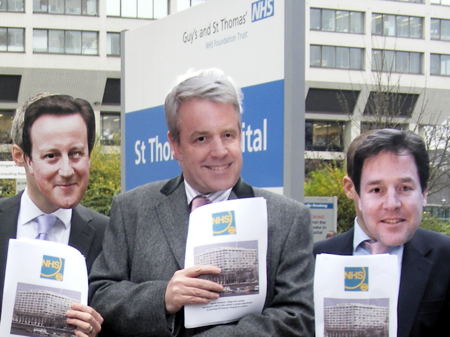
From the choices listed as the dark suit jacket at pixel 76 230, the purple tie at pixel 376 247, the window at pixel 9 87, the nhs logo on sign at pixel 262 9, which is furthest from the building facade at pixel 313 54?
the purple tie at pixel 376 247

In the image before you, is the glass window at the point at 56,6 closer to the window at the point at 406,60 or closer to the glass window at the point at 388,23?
the window at the point at 406,60

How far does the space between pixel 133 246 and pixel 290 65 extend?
208 cm

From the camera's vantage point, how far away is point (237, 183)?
2549mm

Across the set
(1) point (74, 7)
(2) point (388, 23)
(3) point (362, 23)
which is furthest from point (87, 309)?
(2) point (388, 23)

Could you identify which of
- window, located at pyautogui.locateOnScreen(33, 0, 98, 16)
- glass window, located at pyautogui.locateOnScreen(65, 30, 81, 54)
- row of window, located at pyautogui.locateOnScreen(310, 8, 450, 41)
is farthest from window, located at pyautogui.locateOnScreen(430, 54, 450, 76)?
glass window, located at pyautogui.locateOnScreen(65, 30, 81, 54)

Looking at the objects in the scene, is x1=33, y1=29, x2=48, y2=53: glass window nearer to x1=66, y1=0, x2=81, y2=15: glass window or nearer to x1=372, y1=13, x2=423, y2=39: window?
x1=66, y1=0, x2=81, y2=15: glass window

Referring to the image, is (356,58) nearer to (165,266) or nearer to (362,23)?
(362,23)

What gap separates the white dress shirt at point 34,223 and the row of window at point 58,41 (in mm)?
45713

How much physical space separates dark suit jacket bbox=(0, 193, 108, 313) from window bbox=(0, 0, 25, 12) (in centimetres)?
4664

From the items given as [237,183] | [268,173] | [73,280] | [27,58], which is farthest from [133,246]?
[27,58]

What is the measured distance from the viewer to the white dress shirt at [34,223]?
9.43 feet

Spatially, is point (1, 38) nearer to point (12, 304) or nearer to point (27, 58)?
point (27, 58)

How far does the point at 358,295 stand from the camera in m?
2.33

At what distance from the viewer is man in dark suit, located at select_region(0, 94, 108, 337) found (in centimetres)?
280
